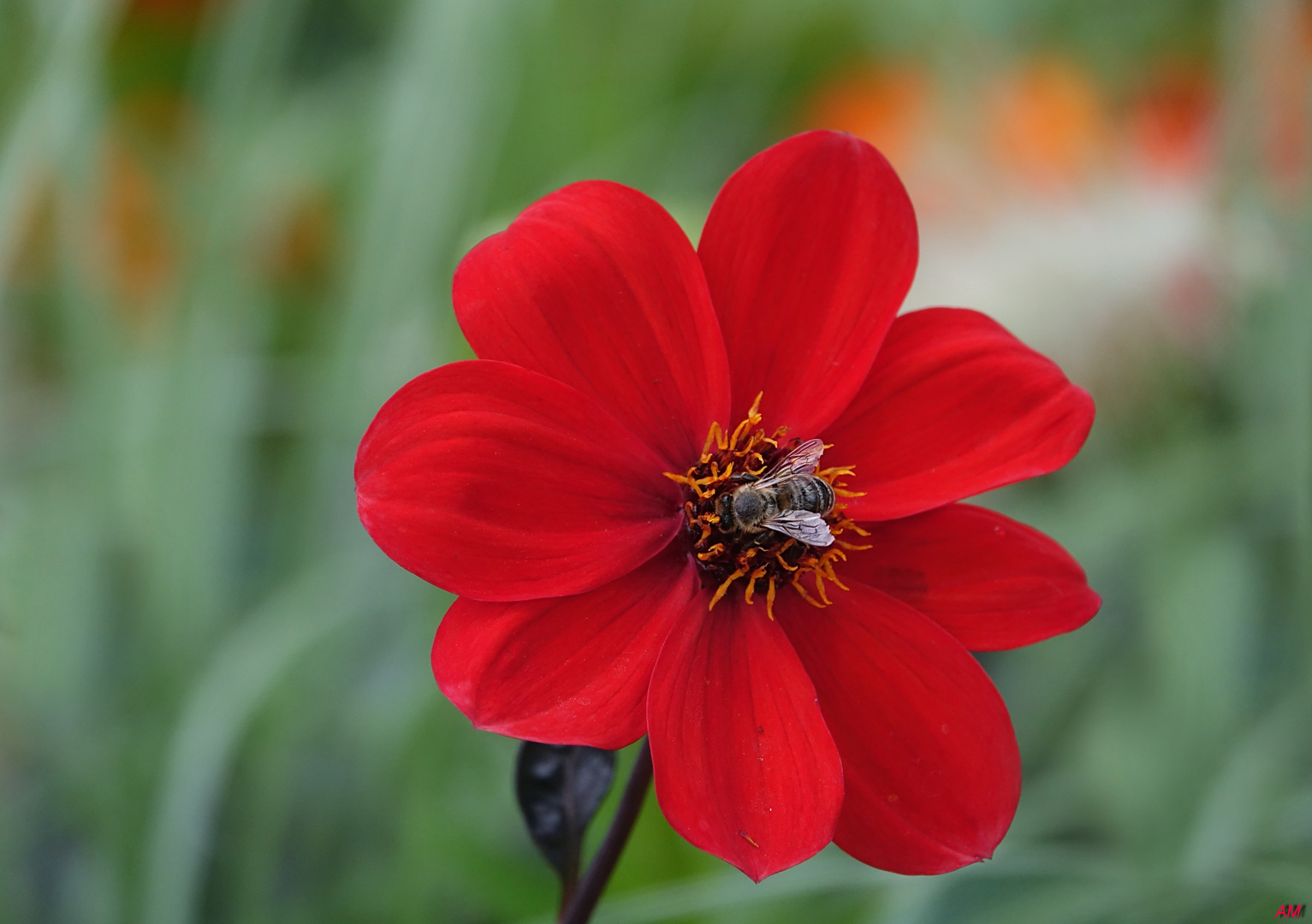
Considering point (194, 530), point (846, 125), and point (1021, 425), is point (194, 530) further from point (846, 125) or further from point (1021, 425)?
point (846, 125)

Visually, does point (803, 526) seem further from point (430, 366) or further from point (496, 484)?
point (430, 366)

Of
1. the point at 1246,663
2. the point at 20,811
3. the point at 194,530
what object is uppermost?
the point at 1246,663

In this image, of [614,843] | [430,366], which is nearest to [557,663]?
[614,843]

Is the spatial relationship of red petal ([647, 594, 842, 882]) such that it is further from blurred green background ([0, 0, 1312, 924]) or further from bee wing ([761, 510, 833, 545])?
blurred green background ([0, 0, 1312, 924])

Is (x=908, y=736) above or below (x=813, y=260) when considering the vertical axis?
below

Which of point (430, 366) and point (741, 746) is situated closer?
point (741, 746)

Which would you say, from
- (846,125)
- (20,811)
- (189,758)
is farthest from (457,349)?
(846,125)
